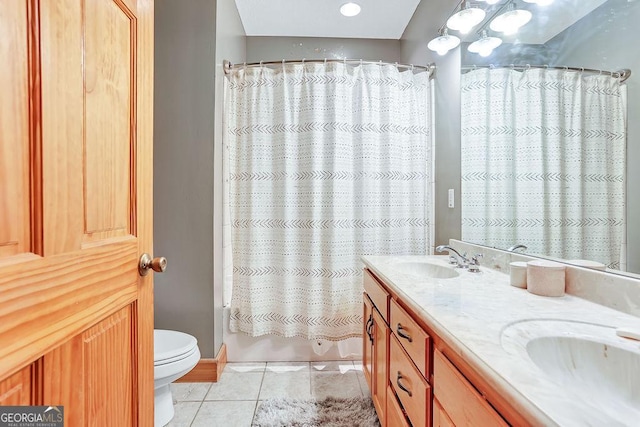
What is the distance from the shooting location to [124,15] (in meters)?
0.82

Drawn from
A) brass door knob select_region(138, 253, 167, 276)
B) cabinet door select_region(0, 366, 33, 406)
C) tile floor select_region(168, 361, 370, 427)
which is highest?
brass door knob select_region(138, 253, 167, 276)

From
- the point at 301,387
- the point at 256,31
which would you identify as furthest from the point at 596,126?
the point at 256,31

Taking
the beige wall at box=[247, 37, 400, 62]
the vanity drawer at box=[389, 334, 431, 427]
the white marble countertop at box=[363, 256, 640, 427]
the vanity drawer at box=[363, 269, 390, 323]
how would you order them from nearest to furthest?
the white marble countertop at box=[363, 256, 640, 427] → the vanity drawer at box=[389, 334, 431, 427] → the vanity drawer at box=[363, 269, 390, 323] → the beige wall at box=[247, 37, 400, 62]

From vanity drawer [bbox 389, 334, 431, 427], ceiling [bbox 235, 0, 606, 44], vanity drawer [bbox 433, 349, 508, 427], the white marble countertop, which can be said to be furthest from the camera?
ceiling [bbox 235, 0, 606, 44]

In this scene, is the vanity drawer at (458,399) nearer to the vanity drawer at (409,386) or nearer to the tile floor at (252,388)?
the vanity drawer at (409,386)

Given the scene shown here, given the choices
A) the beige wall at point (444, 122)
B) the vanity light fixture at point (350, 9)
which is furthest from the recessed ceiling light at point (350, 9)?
the beige wall at point (444, 122)

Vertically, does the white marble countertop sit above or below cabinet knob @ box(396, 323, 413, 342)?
above

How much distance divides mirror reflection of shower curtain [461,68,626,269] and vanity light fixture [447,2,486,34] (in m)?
0.24

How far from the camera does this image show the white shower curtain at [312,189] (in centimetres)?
207

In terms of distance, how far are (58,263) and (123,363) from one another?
14.4 inches

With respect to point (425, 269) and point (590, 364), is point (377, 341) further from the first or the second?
point (590, 364)

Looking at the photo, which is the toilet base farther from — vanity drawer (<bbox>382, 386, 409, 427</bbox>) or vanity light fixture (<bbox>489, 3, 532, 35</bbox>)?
vanity light fixture (<bbox>489, 3, 532, 35</bbox>)

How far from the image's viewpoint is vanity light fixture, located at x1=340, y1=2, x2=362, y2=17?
2.37 meters

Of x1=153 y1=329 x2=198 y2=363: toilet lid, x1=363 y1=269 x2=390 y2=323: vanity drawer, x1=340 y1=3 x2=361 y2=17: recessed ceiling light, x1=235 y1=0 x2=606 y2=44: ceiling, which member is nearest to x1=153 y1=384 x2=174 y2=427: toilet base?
x1=153 y1=329 x2=198 y2=363: toilet lid
